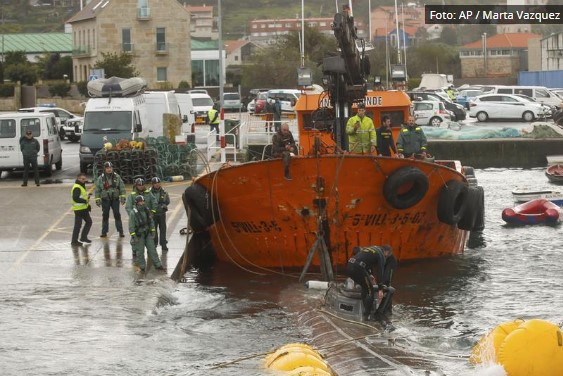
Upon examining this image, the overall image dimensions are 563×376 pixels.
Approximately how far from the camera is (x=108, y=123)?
3138 cm

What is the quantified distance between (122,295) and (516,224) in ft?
44.9

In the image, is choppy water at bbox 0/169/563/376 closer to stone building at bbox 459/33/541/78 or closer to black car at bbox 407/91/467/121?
black car at bbox 407/91/467/121

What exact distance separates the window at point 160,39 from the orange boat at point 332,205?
63.3 m

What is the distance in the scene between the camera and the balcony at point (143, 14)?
82.4 meters

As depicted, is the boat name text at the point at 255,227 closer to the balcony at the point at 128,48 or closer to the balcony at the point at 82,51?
the balcony at the point at 128,48

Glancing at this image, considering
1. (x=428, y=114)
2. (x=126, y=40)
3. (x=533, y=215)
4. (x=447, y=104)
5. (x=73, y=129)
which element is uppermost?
(x=126, y=40)

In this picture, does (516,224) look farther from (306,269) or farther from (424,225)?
(306,269)

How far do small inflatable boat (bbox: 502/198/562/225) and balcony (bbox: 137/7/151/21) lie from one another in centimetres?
5822

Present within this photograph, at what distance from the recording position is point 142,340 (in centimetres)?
1473

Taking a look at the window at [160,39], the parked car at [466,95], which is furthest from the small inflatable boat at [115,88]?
the window at [160,39]

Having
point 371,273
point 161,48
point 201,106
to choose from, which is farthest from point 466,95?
point 371,273

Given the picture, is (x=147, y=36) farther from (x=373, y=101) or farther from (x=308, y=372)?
(x=308, y=372)

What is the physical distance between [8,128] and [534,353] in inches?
817

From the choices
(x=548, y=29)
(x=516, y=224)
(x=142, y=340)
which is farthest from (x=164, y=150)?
(x=548, y=29)
